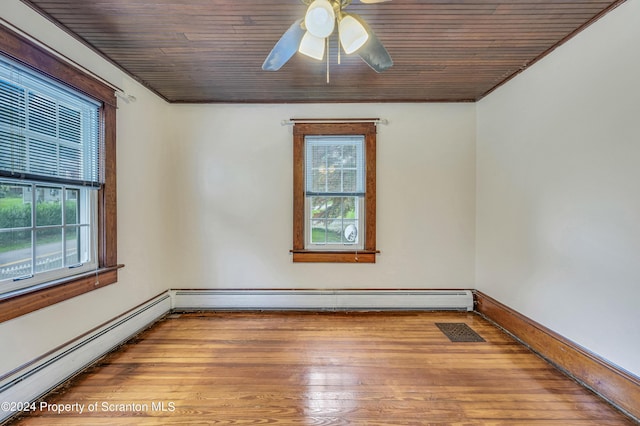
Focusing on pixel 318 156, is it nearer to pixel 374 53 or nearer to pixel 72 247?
pixel 374 53

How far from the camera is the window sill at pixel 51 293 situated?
1.63 meters

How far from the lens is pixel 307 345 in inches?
97.0

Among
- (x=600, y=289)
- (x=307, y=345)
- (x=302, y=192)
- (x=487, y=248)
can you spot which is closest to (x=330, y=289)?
(x=307, y=345)

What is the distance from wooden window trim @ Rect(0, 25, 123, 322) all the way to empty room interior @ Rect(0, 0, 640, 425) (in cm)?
2

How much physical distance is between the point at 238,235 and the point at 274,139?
1.24 metres

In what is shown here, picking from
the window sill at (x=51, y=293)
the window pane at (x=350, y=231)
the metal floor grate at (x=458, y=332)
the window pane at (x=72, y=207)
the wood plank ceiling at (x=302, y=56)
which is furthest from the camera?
the window pane at (x=350, y=231)

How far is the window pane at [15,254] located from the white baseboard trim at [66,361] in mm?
596

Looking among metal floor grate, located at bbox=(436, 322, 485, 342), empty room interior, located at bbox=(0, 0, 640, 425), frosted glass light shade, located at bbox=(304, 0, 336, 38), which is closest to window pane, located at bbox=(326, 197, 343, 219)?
empty room interior, located at bbox=(0, 0, 640, 425)

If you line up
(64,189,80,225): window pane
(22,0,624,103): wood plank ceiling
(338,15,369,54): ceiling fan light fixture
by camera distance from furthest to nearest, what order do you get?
(64,189,80,225): window pane → (22,0,624,103): wood plank ceiling → (338,15,369,54): ceiling fan light fixture

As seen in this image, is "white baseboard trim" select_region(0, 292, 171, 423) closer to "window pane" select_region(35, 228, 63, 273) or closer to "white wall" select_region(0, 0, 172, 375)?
"white wall" select_region(0, 0, 172, 375)

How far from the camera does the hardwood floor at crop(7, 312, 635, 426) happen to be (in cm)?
165

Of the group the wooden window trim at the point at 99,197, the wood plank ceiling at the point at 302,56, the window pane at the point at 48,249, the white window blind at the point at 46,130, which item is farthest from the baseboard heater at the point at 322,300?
the wood plank ceiling at the point at 302,56

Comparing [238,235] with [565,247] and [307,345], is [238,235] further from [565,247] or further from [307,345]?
[565,247]

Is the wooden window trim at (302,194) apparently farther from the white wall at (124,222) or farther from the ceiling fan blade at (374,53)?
the white wall at (124,222)
